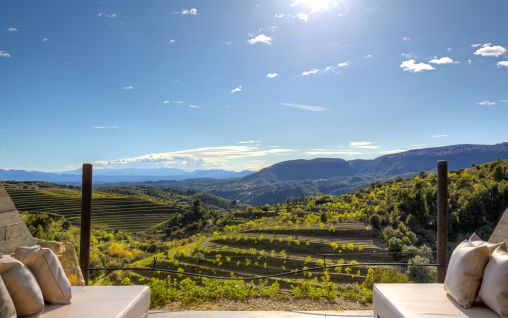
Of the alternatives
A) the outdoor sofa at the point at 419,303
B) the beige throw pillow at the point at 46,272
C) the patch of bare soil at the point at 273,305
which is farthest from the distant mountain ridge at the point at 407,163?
the beige throw pillow at the point at 46,272

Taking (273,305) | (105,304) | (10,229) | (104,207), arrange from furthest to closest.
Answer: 1. (104,207)
2. (273,305)
3. (10,229)
4. (105,304)

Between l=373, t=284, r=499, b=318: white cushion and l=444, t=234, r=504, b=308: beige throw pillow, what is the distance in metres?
0.07

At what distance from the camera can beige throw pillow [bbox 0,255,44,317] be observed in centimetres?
214

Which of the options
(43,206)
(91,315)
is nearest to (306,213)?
(91,315)

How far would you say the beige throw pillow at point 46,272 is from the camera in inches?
95.6

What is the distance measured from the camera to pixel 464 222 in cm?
2358

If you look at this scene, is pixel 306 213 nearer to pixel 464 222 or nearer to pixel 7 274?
pixel 464 222

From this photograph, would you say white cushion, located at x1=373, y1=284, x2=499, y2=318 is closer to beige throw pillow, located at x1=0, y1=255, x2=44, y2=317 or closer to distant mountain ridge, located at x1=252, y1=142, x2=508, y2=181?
beige throw pillow, located at x1=0, y1=255, x2=44, y2=317

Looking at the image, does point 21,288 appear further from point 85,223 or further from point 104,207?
point 104,207

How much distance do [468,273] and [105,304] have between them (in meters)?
2.48

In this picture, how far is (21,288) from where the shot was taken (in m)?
2.16

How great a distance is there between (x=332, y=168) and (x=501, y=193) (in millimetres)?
170017

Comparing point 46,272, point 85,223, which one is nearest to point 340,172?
point 85,223

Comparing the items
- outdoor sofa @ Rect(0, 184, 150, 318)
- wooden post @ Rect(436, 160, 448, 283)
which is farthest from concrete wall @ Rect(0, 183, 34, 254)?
wooden post @ Rect(436, 160, 448, 283)
